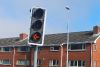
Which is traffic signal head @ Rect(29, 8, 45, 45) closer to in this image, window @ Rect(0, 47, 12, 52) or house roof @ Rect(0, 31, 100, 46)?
house roof @ Rect(0, 31, 100, 46)

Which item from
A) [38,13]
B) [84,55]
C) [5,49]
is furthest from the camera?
[5,49]

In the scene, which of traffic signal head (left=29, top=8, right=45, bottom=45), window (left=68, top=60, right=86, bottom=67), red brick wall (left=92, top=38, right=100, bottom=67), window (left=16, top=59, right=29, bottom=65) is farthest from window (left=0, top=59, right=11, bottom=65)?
traffic signal head (left=29, top=8, right=45, bottom=45)

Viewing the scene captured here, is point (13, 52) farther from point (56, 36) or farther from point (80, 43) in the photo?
point (80, 43)

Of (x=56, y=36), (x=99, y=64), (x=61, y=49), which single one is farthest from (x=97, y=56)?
(x=56, y=36)

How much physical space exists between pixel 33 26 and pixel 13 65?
5413 cm

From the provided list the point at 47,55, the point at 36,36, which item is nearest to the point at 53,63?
the point at 47,55

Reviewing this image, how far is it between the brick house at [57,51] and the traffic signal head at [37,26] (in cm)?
3685

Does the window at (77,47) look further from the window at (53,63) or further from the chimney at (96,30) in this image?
the window at (53,63)

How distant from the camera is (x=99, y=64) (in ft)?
169

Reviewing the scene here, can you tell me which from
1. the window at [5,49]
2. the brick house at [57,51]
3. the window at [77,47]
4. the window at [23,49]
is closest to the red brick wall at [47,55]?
the brick house at [57,51]

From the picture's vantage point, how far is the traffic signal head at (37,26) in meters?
6.86

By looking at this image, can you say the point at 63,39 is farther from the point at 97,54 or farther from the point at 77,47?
the point at 97,54

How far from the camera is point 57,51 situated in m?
53.5

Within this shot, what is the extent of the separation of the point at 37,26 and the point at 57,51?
46700 mm
